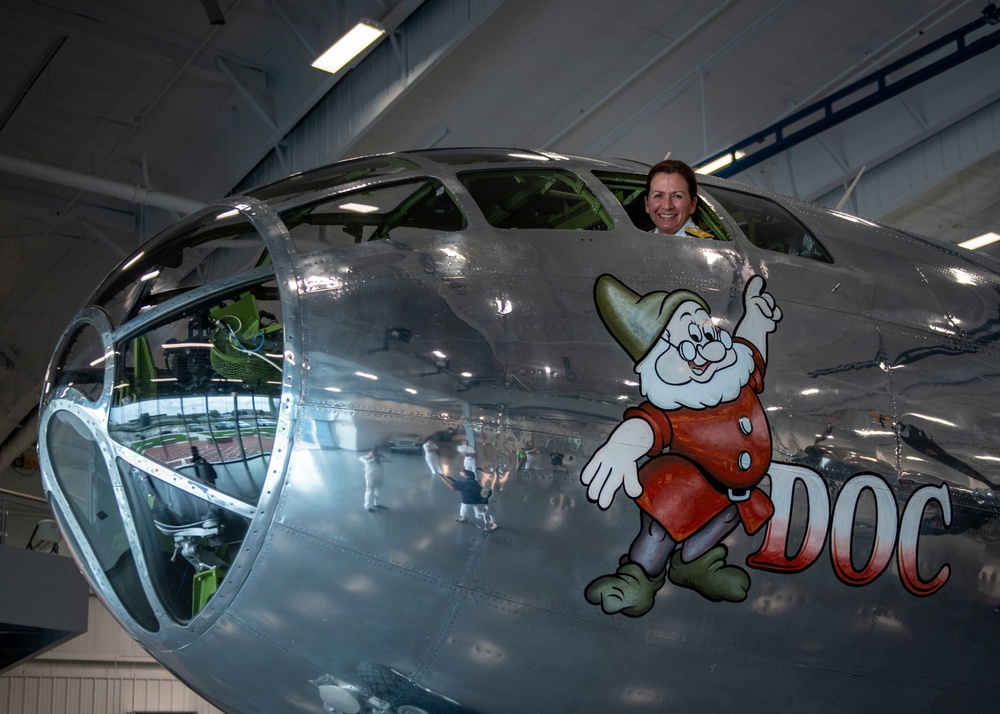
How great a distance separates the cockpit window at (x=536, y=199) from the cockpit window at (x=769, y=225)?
859 mm

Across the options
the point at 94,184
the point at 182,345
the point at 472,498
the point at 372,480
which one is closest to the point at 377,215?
the point at 182,345

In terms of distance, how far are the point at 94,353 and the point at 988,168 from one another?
20396mm

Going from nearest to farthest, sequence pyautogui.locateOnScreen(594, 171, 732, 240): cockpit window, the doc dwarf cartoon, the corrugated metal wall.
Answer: the doc dwarf cartoon
pyautogui.locateOnScreen(594, 171, 732, 240): cockpit window
the corrugated metal wall

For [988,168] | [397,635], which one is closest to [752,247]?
[397,635]

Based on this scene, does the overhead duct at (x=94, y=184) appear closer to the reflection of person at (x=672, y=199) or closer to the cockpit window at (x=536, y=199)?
the cockpit window at (x=536, y=199)

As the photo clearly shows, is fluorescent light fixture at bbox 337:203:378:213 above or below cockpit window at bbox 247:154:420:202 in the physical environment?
below

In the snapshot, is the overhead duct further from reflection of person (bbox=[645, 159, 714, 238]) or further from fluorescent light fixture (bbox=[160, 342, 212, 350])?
fluorescent light fixture (bbox=[160, 342, 212, 350])

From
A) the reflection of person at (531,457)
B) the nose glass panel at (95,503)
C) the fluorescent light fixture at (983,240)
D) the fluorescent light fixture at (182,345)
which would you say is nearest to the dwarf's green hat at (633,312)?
the reflection of person at (531,457)

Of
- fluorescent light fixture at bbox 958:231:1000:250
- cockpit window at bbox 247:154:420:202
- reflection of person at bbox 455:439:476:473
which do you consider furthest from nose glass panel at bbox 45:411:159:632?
fluorescent light fixture at bbox 958:231:1000:250

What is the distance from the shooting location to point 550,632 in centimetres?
443

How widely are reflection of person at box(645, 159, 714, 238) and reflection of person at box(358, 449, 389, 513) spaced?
209cm

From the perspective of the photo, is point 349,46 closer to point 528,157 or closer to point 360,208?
point 528,157

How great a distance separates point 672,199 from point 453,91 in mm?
11700

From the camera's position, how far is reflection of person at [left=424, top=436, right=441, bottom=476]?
14.2ft
